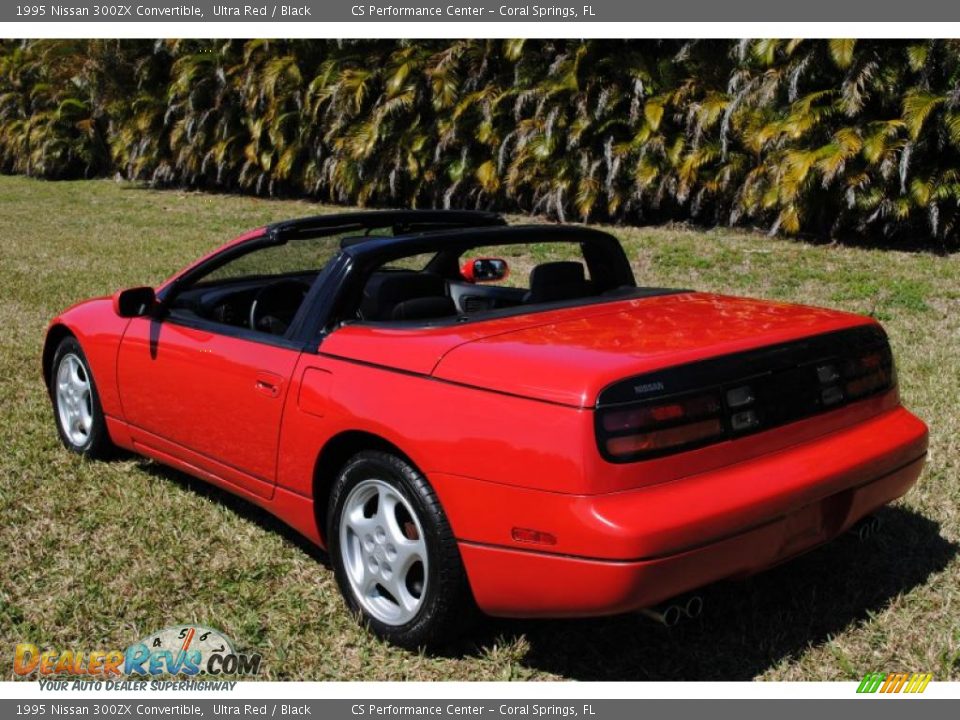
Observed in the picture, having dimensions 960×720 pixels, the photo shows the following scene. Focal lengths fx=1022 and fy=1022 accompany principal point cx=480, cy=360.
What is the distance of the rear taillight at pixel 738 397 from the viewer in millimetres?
2789

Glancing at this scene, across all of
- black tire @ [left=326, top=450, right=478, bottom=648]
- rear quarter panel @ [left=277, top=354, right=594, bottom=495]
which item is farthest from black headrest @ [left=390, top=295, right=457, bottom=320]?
black tire @ [left=326, top=450, right=478, bottom=648]

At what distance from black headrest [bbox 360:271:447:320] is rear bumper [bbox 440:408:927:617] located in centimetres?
Answer: 90

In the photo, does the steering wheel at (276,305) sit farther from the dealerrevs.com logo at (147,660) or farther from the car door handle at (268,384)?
the dealerrevs.com logo at (147,660)

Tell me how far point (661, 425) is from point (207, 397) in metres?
2.04

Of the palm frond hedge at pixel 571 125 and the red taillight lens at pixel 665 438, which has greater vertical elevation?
the palm frond hedge at pixel 571 125

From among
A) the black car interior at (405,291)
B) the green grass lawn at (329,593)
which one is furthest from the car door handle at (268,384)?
the green grass lawn at (329,593)

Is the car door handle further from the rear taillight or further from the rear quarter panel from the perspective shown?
the rear taillight

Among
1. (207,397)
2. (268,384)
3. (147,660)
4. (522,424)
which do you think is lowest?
(147,660)

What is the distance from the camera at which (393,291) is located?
3.71 metres

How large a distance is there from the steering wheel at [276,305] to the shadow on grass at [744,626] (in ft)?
5.06

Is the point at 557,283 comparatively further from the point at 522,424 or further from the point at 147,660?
the point at 147,660

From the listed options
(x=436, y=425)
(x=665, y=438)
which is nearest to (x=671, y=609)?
(x=665, y=438)

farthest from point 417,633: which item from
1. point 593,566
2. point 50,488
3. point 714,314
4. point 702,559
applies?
point 50,488

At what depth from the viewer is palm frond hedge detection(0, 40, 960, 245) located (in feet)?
35.7
